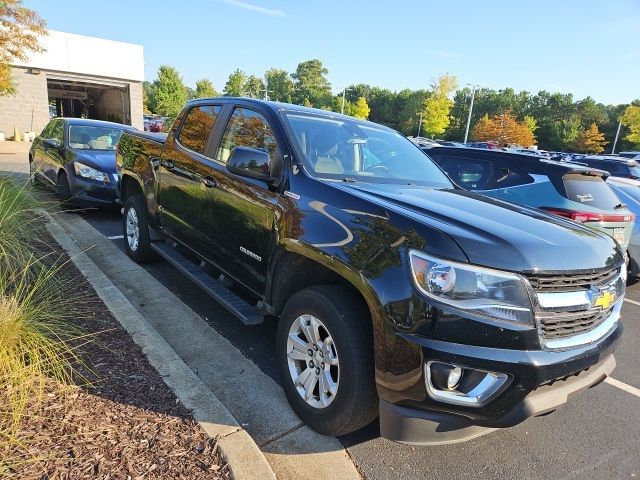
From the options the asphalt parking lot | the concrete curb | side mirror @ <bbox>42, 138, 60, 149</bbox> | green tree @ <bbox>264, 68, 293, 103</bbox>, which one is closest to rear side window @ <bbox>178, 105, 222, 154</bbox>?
the concrete curb

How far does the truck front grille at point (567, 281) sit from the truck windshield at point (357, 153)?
137cm

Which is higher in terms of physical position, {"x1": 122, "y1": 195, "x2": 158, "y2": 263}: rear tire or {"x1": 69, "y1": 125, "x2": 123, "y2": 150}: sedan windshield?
{"x1": 69, "y1": 125, "x2": 123, "y2": 150}: sedan windshield

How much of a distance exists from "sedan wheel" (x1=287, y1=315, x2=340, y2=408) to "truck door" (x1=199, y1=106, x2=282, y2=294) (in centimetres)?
60

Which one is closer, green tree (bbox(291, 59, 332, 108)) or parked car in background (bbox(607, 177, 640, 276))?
parked car in background (bbox(607, 177, 640, 276))

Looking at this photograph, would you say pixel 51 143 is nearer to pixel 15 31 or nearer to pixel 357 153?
pixel 357 153

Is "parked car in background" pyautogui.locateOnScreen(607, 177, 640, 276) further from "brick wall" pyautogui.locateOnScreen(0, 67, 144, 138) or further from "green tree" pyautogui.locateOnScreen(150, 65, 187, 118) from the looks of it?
"green tree" pyautogui.locateOnScreen(150, 65, 187, 118)

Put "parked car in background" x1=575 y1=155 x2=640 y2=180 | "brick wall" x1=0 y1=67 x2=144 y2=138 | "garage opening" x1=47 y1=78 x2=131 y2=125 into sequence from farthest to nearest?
1. "garage opening" x1=47 y1=78 x2=131 y2=125
2. "brick wall" x1=0 y1=67 x2=144 y2=138
3. "parked car in background" x1=575 y1=155 x2=640 y2=180

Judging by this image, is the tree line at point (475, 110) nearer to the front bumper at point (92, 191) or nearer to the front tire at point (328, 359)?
the front bumper at point (92, 191)

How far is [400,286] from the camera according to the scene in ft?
6.91

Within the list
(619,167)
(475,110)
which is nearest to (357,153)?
(619,167)

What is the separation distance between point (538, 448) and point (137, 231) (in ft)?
14.5

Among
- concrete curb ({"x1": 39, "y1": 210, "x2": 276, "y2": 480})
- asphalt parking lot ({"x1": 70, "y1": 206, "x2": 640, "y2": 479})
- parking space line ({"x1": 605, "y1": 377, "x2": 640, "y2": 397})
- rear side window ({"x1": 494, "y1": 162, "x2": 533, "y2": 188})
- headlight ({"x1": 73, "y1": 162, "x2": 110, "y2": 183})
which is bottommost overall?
parking space line ({"x1": 605, "y1": 377, "x2": 640, "y2": 397})

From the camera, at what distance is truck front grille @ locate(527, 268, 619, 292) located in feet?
6.91

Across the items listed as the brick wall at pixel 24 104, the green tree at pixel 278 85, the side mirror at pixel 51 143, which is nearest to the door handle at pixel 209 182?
the side mirror at pixel 51 143
